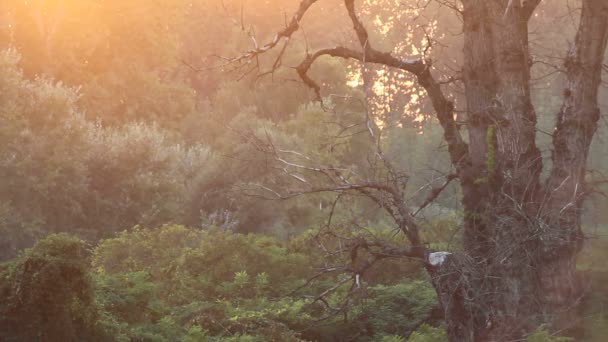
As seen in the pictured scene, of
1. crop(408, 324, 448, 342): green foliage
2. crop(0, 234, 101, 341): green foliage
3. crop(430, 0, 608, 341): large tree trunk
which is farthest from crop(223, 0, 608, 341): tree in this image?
crop(0, 234, 101, 341): green foliage

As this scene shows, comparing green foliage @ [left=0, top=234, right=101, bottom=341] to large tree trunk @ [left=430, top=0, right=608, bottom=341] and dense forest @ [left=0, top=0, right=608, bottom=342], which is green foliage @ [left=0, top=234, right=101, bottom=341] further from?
large tree trunk @ [left=430, top=0, right=608, bottom=341]

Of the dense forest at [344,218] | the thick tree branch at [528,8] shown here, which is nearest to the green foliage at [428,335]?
the dense forest at [344,218]

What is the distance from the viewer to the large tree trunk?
8.77 metres

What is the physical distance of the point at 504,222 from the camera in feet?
29.0

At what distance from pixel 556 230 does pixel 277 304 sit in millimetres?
3508

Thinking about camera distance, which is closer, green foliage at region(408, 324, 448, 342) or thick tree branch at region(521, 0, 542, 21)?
green foliage at region(408, 324, 448, 342)

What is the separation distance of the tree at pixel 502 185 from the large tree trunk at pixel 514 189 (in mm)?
11

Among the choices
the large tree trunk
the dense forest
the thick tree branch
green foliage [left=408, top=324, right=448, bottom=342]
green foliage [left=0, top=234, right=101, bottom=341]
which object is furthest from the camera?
the thick tree branch

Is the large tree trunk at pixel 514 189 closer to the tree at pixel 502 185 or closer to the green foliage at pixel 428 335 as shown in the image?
the tree at pixel 502 185

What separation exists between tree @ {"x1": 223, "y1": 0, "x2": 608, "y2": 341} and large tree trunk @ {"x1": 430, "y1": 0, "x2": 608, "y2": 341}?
1 cm

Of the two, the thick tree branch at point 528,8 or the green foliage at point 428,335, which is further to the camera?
the thick tree branch at point 528,8

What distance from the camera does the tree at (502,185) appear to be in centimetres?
878

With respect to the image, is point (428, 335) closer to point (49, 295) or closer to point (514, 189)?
point (514, 189)

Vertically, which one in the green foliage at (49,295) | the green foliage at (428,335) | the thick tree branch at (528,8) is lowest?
the green foliage at (428,335)
